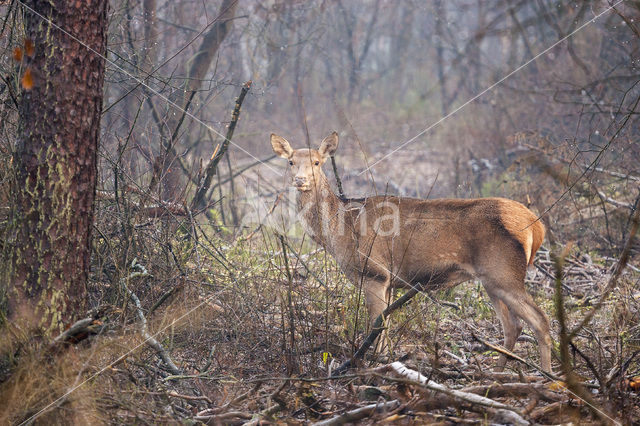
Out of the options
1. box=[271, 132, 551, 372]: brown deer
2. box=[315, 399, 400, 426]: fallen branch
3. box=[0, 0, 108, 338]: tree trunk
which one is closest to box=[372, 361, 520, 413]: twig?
box=[315, 399, 400, 426]: fallen branch

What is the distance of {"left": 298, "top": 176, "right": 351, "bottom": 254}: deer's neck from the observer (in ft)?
22.8

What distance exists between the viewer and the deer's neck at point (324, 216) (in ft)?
22.8

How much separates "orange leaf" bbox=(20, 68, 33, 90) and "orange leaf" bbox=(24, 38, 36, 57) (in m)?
0.12

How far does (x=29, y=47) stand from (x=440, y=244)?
3.98m

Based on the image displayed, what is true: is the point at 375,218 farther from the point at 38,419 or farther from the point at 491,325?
the point at 38,419

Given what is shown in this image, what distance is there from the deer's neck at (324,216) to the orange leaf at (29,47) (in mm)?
3498

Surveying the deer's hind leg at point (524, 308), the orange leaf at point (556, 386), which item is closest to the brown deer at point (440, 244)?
the deer's hind leg at point (524, 308)

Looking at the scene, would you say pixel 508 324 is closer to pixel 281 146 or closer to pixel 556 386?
pixel 556 386

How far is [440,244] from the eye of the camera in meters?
6.25

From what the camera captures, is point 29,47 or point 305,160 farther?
point 305,160

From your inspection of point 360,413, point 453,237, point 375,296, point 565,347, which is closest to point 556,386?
point 360,413

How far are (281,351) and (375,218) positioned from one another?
2060 millimetres

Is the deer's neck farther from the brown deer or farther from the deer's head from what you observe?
the deer's head

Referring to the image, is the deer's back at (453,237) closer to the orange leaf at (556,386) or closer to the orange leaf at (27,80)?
the orange leaf at (556,386)
